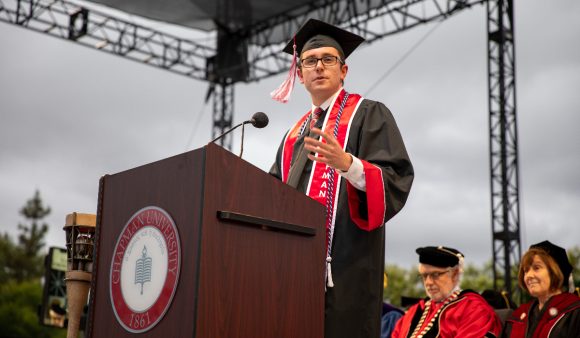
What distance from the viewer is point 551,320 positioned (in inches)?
175

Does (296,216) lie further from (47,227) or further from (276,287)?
(47,227)

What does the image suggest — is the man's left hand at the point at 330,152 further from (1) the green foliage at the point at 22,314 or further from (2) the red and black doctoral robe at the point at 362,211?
(1) the green foliage at the point at 22,314

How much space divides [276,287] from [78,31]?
451 inches

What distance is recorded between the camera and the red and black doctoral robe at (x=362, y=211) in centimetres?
248

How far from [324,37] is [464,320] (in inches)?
98.5

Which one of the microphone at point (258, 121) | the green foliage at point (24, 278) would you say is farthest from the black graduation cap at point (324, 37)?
the green foliage at point (24, 278)

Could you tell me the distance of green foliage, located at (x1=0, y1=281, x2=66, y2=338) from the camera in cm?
2869

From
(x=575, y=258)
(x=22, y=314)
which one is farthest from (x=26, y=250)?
(x=575, y=258)

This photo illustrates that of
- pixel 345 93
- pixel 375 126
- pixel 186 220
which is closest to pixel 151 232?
pixel 186 220

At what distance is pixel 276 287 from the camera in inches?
82.9

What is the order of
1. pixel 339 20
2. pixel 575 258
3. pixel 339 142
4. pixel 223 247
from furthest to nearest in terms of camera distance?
pixel 575 258 → pixel 339 20 → pixel 339 142 → pixel 223 247

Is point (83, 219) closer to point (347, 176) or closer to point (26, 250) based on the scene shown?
point (347, 176)

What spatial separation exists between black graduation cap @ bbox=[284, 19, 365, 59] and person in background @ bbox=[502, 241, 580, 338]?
7.33ft

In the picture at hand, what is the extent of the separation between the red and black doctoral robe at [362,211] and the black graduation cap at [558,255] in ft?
7.36
